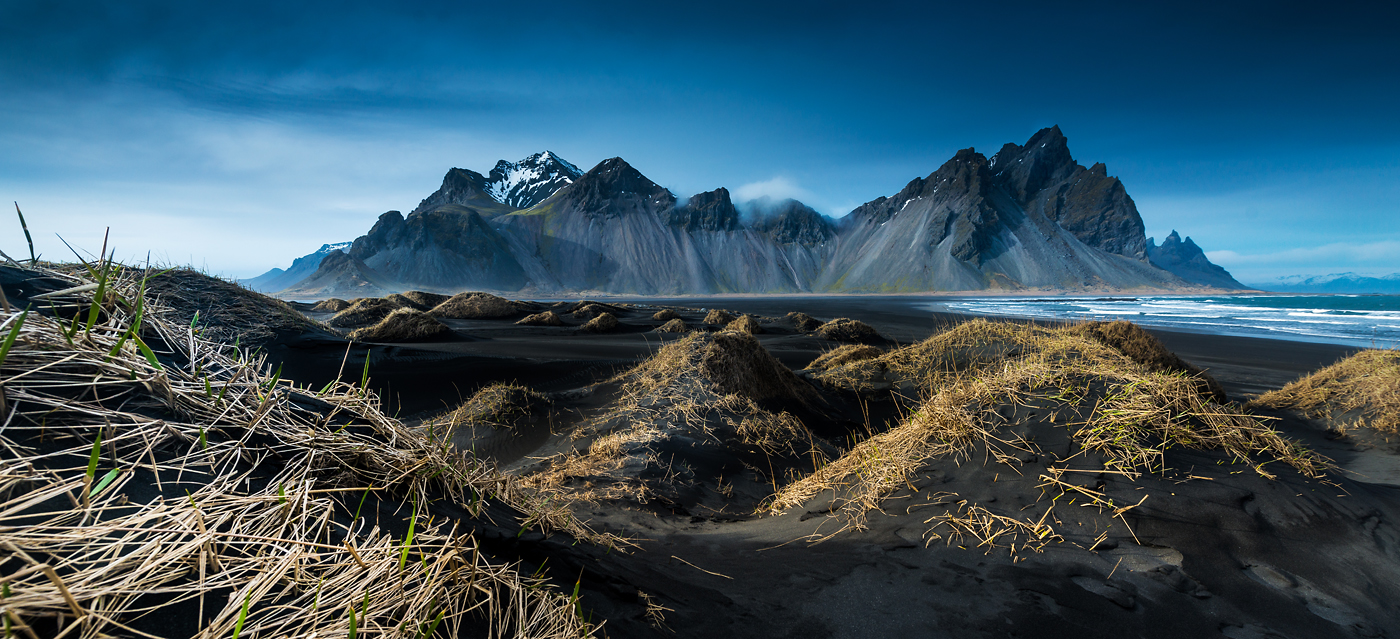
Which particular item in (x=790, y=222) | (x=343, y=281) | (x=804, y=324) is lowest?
(x=804, y=324)

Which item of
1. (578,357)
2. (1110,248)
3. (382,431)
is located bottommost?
(578,357)

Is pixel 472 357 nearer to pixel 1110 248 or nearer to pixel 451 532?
pixel 451 532

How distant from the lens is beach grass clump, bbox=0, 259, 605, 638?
3.19ft

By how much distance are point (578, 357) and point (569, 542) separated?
11.7 metres

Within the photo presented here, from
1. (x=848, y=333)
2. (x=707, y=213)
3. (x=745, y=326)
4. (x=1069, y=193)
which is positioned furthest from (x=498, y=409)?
(x=1069, y=193)

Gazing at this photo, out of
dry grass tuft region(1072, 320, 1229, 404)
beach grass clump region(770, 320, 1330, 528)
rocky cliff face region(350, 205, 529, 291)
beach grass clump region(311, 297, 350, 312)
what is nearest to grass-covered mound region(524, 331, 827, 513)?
beach grass clump region(770, 320, 1330, 528)

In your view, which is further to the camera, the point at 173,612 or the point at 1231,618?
the point at 1231,618

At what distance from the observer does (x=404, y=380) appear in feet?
32.5

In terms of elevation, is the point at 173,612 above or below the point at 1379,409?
above

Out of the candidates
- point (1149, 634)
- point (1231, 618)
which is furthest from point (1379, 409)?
point (1149, 634)

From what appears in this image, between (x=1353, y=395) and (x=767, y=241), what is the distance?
157 meters

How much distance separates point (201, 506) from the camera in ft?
3.91

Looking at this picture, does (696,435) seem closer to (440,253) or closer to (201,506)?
(201,506)

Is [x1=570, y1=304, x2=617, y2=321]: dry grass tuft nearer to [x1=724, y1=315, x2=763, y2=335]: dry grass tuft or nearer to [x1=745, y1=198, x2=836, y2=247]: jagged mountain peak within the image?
[x1=724, y1=315, x2=763, y2=335]: dry grass tuft
